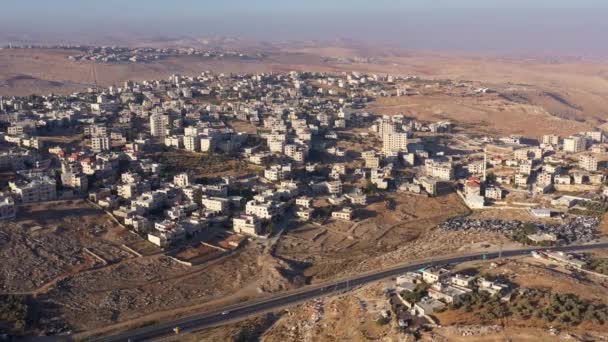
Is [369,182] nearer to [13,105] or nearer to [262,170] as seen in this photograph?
[262,170]

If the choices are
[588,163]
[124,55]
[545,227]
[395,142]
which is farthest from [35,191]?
[124,55]

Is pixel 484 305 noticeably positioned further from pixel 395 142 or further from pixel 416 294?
pixel 395 142

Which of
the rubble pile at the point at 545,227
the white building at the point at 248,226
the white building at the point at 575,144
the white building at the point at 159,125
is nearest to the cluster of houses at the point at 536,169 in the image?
the white building at the point at 575,144

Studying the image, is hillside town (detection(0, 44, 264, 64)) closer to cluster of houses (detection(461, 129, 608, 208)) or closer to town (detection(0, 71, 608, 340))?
town (detection(0, 71, 608, 340))

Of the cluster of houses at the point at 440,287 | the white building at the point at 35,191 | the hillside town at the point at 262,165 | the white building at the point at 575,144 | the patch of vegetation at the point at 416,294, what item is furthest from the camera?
the white building at the point at 575,144

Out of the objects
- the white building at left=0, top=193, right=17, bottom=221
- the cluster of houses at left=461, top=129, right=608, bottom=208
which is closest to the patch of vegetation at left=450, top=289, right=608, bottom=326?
the cluster of houses at left=461, top=129, right=608, bottom=208

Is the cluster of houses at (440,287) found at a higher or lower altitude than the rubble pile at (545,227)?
higher

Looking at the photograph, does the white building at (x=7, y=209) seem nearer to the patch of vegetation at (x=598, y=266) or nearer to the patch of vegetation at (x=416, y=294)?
the patch of vegetation at (x=416, y=294)
